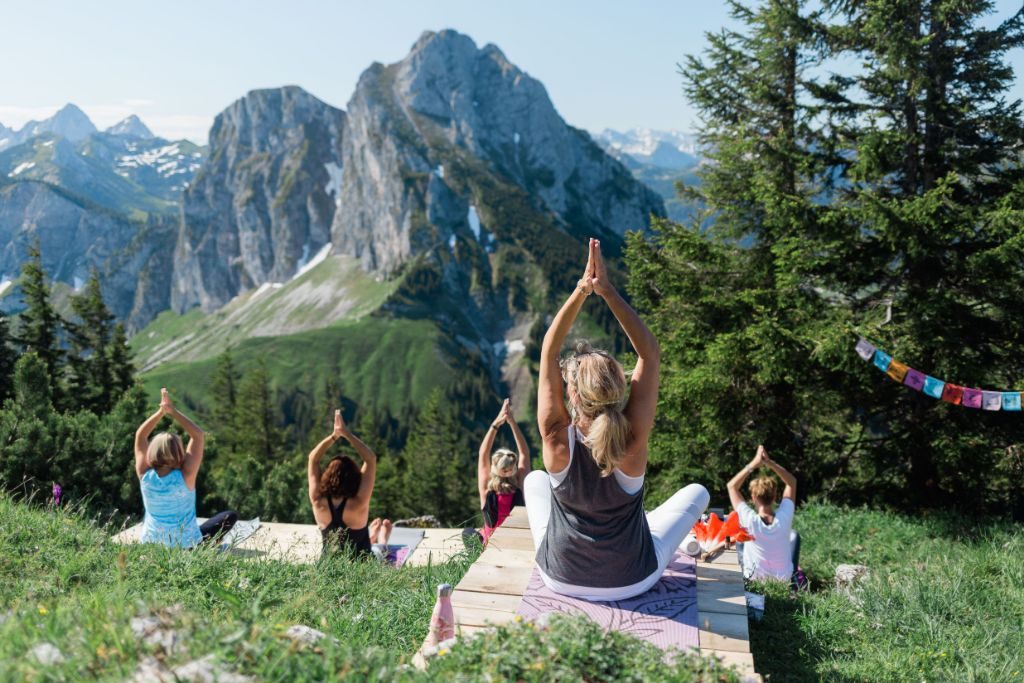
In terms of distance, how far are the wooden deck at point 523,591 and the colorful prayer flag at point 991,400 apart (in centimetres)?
693

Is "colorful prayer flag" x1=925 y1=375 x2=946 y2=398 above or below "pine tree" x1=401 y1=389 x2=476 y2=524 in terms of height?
above

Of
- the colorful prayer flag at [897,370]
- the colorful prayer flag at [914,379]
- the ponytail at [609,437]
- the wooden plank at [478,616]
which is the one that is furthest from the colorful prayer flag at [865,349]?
the wooden plank at [478,616]

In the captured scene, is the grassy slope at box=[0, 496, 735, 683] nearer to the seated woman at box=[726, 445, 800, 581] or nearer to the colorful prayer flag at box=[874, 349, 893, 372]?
the seated woman at box=[726, 445, 800, 581]

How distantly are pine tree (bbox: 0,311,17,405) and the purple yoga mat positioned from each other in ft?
68.3

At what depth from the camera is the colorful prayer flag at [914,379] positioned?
10.4 meters

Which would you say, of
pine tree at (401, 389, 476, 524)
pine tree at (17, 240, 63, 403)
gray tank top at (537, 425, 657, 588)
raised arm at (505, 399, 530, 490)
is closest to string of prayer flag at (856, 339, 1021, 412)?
raised arm at (505, 399, 530, 490)

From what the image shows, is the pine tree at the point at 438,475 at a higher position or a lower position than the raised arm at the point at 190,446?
lower

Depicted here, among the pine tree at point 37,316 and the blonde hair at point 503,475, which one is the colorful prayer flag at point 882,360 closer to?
the blonde hair at point 503,475

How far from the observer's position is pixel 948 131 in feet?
38.5

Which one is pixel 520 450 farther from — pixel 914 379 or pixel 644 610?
pixel 914 379

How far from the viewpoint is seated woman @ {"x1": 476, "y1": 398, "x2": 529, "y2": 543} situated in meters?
7.34

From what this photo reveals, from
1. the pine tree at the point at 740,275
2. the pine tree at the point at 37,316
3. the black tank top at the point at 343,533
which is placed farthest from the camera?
the pine tree at the point at 37,316

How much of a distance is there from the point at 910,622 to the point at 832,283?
8159mm

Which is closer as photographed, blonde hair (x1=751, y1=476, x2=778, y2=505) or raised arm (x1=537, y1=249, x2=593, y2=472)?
raised arm (x1=537, y1=249, x2=593, y2=472)
